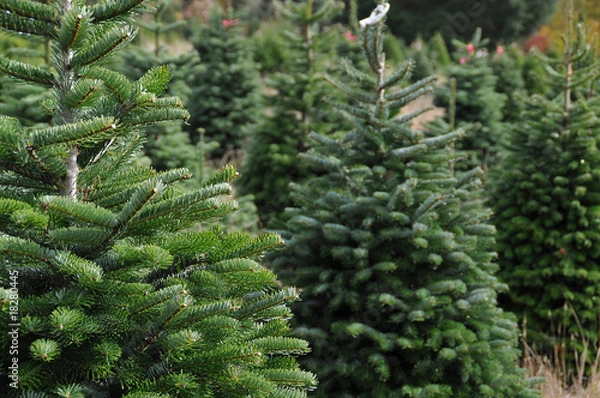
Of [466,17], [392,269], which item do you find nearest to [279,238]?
[392,269]

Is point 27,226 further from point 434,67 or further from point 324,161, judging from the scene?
point 434,67

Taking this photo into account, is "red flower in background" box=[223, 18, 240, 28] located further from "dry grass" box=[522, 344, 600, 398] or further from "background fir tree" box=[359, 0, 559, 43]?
"background fir tree" box=[359, 0, 559, 43]

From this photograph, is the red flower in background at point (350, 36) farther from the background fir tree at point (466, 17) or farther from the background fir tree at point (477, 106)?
the background fir tree at point (466, 17)

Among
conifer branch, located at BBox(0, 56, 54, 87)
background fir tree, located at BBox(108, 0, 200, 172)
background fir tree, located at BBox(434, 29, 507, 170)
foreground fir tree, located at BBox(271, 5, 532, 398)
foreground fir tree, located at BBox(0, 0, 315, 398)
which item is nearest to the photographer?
foreground fir tree, located at BBox(0, 0, 315, 398)

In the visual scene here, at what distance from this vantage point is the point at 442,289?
3242mm

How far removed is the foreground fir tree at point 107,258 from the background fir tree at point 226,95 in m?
6.43

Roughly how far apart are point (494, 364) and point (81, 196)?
236cm

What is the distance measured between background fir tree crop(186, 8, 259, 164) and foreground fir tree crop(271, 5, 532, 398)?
4.81 m

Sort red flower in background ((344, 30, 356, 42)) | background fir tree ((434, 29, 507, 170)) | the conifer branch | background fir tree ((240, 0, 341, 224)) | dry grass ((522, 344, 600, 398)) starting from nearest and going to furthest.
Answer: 1. the conifer branch
2. dry grass ((522, 344, 600, 398))
3. background fir tree ((240, 0, 341, 224))
4. background fir tree ((434, 29, 507, 170))
5. red flower in background ((344, 30, 356, 42))

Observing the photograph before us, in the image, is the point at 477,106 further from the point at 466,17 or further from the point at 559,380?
the point at 466,17

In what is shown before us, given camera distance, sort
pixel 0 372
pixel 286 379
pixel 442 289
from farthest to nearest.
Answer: pixel 442 289
pixel 286 379
pixel 0 372

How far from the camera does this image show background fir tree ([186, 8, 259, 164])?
844 centimetres

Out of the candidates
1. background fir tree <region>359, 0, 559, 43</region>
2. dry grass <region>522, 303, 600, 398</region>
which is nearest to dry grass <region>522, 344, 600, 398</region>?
dry grass <region>522, 303, 600, 398</region>

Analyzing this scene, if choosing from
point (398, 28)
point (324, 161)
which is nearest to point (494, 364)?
point (324, 161)
